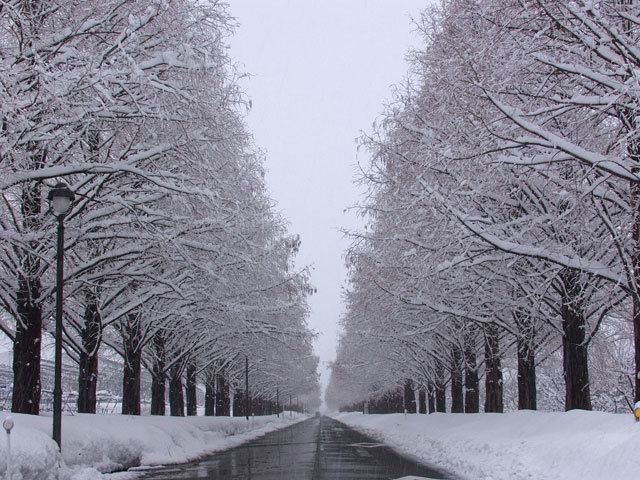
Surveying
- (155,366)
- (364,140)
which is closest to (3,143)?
(364,140)

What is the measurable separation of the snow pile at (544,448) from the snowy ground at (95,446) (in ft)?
23.9

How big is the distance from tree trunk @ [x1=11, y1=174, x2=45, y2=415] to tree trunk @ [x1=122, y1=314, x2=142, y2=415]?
7.79m

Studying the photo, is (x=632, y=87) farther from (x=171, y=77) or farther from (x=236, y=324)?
(x=236, y=324)

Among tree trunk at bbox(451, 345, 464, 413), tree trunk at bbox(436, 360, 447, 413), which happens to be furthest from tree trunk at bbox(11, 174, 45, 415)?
tree trunk at bbox(436, 360, 447, 413)

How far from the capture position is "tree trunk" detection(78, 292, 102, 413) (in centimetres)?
1808

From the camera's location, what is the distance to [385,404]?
7156 cm

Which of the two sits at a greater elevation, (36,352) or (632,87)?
(632,87)

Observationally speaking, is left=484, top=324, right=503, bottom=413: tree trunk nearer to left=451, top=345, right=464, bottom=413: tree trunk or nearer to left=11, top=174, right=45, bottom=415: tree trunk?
left=451, top=345, right=464, bottom=413: tree trunk

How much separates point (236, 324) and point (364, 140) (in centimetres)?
807

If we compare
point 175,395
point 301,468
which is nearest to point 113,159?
point 301,468

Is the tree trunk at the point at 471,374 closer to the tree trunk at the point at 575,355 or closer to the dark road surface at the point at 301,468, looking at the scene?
the dark road surface at the point at 301,468

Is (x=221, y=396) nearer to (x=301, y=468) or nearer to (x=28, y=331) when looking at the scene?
(x=301, y=468)

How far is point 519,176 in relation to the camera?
40.0ft

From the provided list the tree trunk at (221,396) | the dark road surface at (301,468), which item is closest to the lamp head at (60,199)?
the dark road surface at (301,468)
